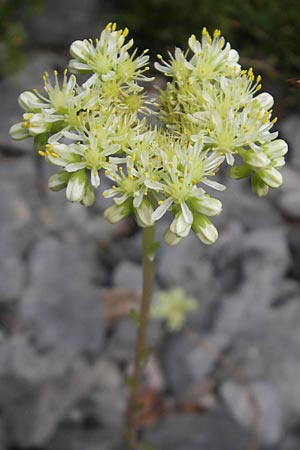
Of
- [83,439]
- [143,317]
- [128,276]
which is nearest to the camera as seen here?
[143,317]

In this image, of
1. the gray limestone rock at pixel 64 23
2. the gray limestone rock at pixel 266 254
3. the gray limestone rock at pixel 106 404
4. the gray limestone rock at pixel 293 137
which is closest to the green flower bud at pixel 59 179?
the gray limestone rock at pixel 106 404

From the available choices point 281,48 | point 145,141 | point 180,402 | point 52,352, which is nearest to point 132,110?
point 145,141

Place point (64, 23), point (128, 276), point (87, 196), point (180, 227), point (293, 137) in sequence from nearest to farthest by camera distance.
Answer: point (180, 227) < point (87, 196) < point (128, 276) < point (293, 137) < point (64, 23)

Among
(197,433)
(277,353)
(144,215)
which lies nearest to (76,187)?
(144,215)

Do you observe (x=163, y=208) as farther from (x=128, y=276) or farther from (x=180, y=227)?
(x=128, y=276)

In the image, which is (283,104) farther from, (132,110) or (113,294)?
(132,110)

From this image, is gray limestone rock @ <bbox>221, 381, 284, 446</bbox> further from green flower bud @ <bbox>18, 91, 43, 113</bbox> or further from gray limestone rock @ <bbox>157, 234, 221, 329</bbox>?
green flower bud @ <bbox>18, 91, 43, 113</bbox>

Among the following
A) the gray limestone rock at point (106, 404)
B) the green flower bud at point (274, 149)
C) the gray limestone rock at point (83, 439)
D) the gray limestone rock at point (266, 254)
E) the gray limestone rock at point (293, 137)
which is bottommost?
the gray limestone rock at point (83, 439)

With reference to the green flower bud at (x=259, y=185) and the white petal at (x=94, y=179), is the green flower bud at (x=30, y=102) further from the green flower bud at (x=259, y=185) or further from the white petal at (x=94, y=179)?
the green flower bud at (x=259, y=185)
